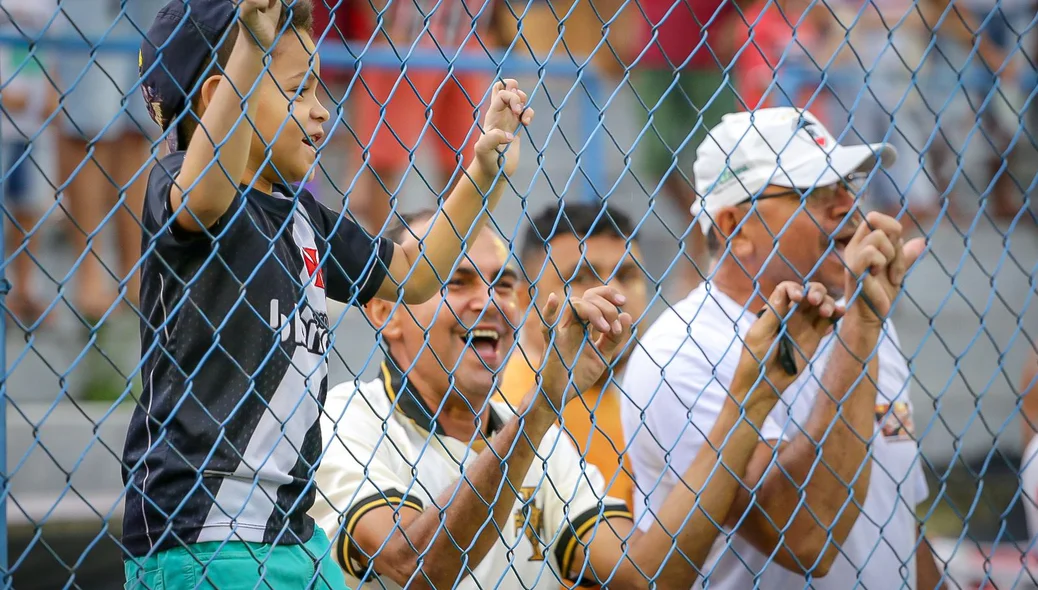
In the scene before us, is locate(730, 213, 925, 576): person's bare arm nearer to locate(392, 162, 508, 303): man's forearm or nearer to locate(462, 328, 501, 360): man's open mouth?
locate(462, 328, 501, 360): man's open mouth

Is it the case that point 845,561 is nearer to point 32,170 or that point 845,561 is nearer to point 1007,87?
point 32,170

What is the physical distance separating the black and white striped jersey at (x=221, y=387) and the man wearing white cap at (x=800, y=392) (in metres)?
0.74

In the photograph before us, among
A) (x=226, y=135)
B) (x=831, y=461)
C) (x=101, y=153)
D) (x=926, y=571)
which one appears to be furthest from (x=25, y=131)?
(x=926, y=571)

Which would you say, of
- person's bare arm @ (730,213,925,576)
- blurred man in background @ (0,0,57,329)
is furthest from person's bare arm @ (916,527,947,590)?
blurred man in background @ (0,0,57,329)

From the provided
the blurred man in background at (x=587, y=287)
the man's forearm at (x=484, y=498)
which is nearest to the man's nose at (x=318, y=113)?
the man's forearm at (x=484, y=498)

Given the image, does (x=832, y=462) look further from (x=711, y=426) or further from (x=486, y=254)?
(x=486, y=254)

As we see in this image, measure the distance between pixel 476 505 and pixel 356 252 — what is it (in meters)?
0.55

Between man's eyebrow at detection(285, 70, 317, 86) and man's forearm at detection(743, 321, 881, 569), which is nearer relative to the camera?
man's eyebrow at detection(285, 70, 317, 86)

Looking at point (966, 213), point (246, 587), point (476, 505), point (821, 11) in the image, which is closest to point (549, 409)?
point (476, 505)

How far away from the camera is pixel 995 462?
638 centimetres

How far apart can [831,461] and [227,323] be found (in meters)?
1.40

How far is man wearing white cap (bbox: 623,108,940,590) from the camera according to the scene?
2527 millimetres

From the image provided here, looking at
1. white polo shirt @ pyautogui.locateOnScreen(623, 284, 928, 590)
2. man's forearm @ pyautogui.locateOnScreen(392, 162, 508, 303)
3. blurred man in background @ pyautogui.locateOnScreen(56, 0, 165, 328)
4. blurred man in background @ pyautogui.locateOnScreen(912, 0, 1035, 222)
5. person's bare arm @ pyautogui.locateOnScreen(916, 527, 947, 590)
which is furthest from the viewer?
blurred man in background @ pyautogui.locateOnScreen(912, 0, 1035, 222)

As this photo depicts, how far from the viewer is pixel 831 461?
2.57 metres
